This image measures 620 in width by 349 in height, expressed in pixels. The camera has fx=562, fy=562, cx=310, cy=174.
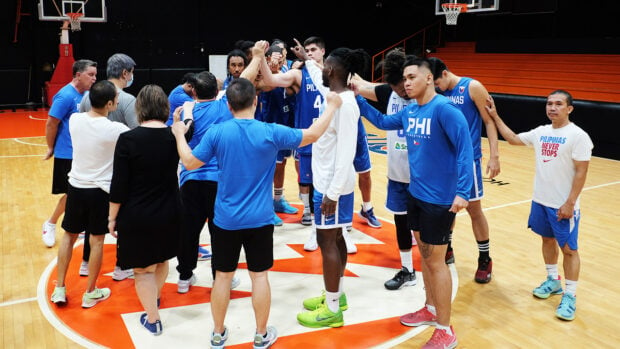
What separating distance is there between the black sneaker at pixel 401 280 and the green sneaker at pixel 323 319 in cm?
86

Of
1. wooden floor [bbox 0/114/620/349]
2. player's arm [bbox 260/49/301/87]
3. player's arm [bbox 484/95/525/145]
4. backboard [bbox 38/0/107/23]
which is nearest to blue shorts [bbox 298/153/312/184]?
player's arm [bbox 260/49/301/87]

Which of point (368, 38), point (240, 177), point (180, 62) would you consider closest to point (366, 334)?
point (240, 177)

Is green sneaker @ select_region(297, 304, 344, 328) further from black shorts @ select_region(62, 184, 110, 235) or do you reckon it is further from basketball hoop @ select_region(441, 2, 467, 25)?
basketball hoop @ select_region(441, 2, 467, 25)


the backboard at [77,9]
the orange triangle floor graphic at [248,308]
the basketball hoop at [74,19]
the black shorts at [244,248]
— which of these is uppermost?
the backboard at [77,9]

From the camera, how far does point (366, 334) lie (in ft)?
13.4

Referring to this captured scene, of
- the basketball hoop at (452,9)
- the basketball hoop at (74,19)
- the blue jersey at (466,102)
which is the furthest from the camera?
the basketball hoop at (74,19)

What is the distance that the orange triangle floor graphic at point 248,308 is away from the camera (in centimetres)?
397

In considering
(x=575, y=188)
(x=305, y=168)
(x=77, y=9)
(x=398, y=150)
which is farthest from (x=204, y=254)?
(x=77, y=9)

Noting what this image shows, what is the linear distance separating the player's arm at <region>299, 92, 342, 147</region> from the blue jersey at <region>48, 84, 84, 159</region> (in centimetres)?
269

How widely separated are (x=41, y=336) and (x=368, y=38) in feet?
61.8

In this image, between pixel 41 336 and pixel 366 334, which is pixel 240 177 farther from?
pixel 41 336

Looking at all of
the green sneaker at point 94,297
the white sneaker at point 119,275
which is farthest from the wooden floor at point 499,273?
the white sneaker at point 119,275

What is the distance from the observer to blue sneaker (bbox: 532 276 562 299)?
473 centimetres

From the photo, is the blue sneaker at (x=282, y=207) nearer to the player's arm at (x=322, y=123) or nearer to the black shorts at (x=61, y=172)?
the black shorts at (x=61, y=172)
